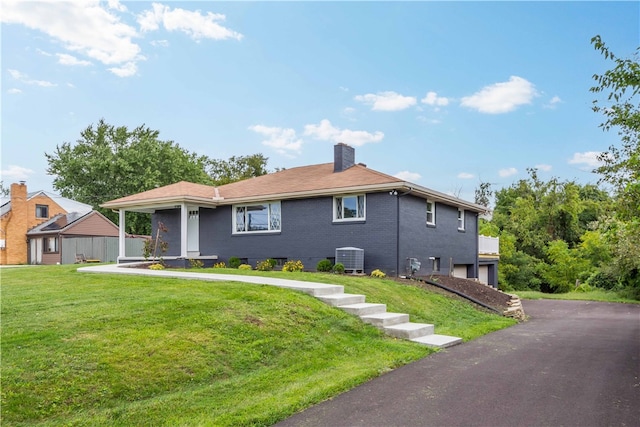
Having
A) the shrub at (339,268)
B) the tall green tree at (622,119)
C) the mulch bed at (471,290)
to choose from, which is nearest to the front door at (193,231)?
the shrub at (339,268)

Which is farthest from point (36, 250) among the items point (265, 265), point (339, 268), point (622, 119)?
point (622, 119)

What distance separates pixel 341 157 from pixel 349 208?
2780mm

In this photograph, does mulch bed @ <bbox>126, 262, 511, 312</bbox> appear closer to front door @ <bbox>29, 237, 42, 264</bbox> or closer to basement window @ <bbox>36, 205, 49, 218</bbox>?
front door @ <bbox>29, 237, 42, 264</bbox>

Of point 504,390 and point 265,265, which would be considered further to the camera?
point 265,265

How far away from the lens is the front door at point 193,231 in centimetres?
1952

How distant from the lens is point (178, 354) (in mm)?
5809

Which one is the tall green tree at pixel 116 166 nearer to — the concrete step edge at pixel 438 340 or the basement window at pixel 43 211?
the basement window at pixel 43 211

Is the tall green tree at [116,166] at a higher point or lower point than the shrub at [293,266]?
higher

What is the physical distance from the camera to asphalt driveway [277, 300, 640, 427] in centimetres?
473

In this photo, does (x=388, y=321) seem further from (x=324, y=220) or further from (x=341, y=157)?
(x=341, y=157)

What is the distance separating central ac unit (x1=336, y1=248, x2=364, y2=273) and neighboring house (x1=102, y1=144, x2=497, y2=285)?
1.5 inches

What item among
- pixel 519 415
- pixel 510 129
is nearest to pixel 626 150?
pixel 519 415

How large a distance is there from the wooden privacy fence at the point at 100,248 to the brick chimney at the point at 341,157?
54.1 ft

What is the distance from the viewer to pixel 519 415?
4832 mm
